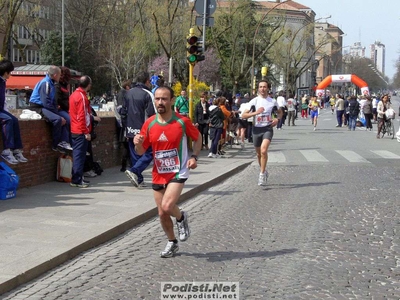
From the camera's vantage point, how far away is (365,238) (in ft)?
27.7

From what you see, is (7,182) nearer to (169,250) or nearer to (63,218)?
(63,218)

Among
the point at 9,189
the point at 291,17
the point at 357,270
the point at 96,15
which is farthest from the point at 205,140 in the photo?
the point at 291,17

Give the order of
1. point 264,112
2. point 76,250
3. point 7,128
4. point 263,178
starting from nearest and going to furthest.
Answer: point 76,250, point 7,128, point 264,112, point 263,178

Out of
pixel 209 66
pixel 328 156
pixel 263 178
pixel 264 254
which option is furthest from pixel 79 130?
pixel 209 66

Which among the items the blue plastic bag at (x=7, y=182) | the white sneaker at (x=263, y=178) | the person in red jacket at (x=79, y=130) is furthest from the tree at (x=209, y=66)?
the blue plastic bag at (x=7, y=182)

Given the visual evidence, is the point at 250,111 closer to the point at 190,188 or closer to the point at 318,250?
the point at 190,188

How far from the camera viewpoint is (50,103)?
12141 mm

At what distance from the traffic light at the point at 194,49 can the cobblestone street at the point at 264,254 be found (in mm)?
6402

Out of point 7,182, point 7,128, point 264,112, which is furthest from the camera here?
point 264,112

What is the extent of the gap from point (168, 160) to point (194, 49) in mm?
11008

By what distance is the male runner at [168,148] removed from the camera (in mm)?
7125

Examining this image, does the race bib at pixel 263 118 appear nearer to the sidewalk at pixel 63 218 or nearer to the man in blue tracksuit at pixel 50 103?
the sidewalk at pixel 63 218

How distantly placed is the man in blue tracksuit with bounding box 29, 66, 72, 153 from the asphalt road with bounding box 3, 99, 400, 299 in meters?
2.48

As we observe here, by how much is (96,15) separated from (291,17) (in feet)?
207
